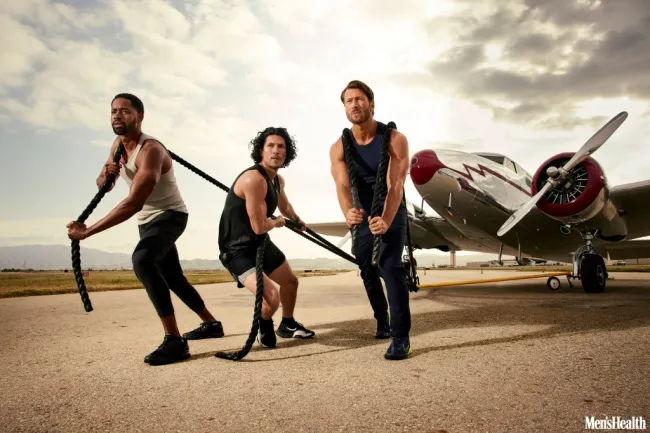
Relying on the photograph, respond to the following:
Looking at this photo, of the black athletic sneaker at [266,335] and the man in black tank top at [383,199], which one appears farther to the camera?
the black athletic sneaker at [266,335]

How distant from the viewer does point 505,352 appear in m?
3.32

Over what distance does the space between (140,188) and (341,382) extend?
6.90ft

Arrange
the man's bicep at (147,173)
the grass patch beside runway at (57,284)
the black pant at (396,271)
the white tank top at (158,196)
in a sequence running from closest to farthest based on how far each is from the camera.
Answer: the man's bicep at (147,173) → the black pant at (396,271) → the white tank top at (158,196) → the grass patch beside runway at (57,284)

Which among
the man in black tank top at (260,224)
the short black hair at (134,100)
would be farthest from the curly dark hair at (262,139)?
the short black hair at (134,100)

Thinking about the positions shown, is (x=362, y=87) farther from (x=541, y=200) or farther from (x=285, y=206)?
(x=541, y=200)

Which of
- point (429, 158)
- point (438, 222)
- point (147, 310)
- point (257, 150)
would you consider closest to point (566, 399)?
point (257, 150)

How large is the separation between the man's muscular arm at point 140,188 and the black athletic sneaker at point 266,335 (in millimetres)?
1576

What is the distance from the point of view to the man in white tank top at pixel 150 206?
317cm

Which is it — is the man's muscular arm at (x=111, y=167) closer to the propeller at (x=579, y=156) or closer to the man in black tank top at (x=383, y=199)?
the man in black tank top at (x=383, y=199)

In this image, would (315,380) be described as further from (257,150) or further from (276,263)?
(257,150)

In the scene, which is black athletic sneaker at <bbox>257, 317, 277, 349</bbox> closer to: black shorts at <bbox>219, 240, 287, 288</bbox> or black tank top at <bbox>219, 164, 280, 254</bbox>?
black shorts at <bbox>219, 240, 287, 288</bbox>

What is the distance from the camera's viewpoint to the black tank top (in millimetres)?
3906

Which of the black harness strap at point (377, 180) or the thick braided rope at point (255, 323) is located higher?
the black harness strap at point (377, 180)

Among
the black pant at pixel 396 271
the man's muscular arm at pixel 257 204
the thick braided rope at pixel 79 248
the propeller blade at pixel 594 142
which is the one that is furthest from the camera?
the propeller blade at pixel 594 142
